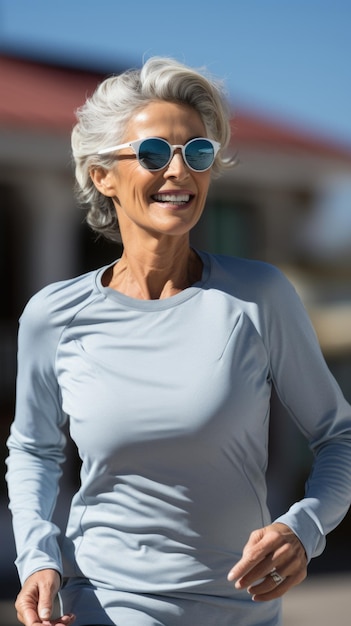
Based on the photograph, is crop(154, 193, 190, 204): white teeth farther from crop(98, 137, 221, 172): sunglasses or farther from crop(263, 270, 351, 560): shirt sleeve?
crop(263, 270, 351, 560): shirt sleeve

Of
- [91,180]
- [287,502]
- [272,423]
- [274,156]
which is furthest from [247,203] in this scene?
[91,180]

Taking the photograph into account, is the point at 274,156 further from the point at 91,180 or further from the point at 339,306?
the point at 91,180

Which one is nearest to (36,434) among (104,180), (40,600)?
(40,600)

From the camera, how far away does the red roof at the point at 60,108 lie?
9.13 m

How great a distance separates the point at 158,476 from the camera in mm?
1938

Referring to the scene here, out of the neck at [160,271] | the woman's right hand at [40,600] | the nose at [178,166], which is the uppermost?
the nose at [178,166]

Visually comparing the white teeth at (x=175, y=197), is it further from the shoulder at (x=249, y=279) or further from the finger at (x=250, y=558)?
the finger at (x=250, y=558)

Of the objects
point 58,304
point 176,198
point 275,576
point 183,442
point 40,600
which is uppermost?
point 176,198

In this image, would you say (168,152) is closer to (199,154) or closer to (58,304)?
(199,154)

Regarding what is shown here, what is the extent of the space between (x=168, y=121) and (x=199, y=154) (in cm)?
9

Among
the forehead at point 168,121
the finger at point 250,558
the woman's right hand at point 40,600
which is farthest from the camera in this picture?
the forehead at point 168,121

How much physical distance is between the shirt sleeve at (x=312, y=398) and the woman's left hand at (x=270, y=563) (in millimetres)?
96

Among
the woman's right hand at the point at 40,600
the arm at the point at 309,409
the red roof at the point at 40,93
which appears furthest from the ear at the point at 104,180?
the red roof at the point at 40,93

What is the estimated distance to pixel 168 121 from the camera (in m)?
2.02
